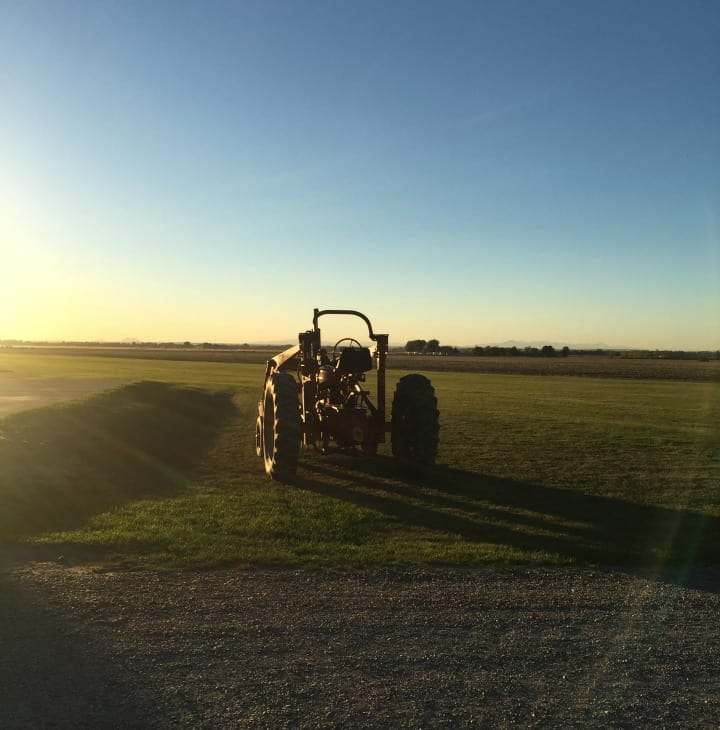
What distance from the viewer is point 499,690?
434 cm

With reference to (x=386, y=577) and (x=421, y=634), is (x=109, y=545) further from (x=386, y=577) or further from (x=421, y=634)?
(x=421, y=634)

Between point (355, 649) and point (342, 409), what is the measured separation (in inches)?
282

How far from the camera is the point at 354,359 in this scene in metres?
12.1

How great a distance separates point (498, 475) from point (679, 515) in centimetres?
365

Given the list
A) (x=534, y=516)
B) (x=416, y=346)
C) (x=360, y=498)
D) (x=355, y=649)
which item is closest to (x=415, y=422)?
(x=360, y=498)

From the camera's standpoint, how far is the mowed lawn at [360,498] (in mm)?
7637

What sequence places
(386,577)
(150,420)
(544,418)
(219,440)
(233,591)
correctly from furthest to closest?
(544,418) → (150,420) → (219,440) → (386,577) → (233,591)

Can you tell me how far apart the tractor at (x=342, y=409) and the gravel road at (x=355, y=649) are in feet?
14.8

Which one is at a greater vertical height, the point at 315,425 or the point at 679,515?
the point at 315,425

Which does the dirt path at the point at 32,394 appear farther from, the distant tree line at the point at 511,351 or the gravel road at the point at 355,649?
the distant tree line at the point at 511,351

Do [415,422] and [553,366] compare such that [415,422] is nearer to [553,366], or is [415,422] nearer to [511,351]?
[553,366]

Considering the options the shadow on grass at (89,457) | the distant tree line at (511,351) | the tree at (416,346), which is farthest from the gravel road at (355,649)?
the tree at (416,346)

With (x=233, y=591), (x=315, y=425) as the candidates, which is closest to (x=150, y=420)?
(x=315, y=425)

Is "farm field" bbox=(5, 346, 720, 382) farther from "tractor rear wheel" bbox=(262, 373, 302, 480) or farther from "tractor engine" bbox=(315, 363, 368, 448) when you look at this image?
"tractor rear wheel" bbox=(262, 373, 302, 480)
